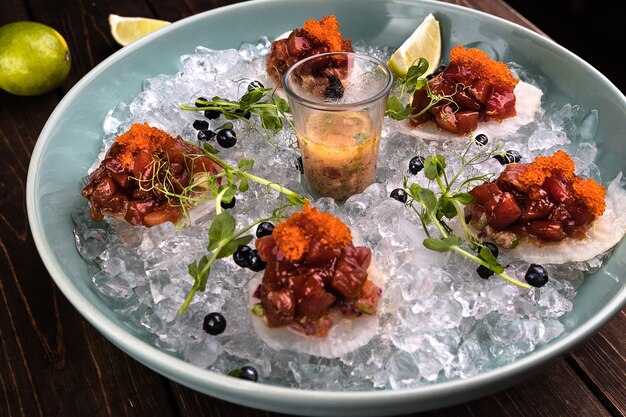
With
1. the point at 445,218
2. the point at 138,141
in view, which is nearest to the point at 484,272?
the point at 445,218

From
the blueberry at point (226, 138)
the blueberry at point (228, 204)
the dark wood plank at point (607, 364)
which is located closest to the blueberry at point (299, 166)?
the blueberry at point (226, 138)

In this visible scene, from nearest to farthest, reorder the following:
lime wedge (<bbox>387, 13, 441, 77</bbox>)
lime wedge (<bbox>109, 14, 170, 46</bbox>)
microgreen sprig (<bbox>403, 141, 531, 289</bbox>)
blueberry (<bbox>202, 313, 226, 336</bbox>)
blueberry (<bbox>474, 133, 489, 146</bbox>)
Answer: blueberry (<bbox>202, 313, 226, 336</bbox>)
microgreen sprig (<bbox>403, 141, 531, 289</bbox>)
blueberry (<bbox>474, 133, 489, 146</bbox>)
lime wedge (<bbox>387, 13, 441, 77</bbox>)
lime wedge (<bbox>109, 14, 170, 46</bbox>)

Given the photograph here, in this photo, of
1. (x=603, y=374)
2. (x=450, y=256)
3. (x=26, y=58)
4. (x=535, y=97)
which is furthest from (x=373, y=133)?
(x=26, y=58)

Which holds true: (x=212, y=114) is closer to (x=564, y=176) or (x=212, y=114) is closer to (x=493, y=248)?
(x=493, y=248)

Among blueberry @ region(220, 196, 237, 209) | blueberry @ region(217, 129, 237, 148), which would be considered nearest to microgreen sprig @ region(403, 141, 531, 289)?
blueberry @ region(220, 196, 237, 209)

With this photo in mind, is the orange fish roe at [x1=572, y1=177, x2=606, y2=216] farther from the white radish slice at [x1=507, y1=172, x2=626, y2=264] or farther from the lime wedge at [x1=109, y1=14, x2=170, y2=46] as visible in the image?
the lime wedge at [x1=109, y1=14, x2=170, y2=46]

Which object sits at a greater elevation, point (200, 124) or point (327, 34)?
point (327, 34)
